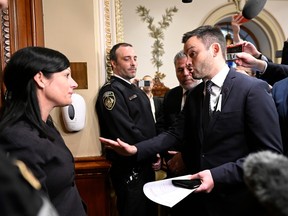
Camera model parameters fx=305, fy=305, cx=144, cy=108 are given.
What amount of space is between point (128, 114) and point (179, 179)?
2.40ft

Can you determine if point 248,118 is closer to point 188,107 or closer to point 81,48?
point 188,107

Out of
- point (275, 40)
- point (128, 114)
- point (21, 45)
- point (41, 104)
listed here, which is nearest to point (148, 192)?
point (41, 104)

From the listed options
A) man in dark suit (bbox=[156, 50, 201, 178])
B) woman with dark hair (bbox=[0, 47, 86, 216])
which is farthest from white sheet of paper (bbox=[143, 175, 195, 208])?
man in dark suit (bbox=[156, 50, 201, 178])

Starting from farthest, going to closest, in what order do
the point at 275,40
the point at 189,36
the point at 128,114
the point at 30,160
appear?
the point at 275,40 → the point at 128,114 → the point at 189,36 → the point at 30,160

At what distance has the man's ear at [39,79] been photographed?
44.8 inches

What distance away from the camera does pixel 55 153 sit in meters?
1.05

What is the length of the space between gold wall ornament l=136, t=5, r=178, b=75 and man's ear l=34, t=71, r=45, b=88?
13.7 feet

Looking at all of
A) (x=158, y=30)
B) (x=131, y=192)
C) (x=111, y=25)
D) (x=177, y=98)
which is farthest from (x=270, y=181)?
(x=158, y=30)

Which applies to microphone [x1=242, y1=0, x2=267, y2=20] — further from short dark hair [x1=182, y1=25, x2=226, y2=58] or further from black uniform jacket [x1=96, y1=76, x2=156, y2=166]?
black uniform jacket [x1=96, y1=76, x2=156, y2=166]

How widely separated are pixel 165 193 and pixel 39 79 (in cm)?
68

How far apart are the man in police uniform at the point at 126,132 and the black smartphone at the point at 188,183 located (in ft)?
1.84

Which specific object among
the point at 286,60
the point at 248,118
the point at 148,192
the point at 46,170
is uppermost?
the point at 286,60

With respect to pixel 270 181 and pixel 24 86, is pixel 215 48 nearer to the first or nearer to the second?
pixel 24 86

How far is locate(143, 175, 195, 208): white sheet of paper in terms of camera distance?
1.18 meters
